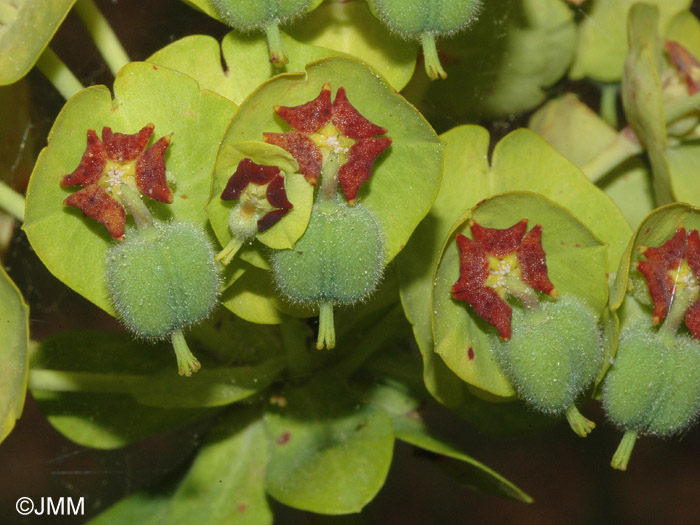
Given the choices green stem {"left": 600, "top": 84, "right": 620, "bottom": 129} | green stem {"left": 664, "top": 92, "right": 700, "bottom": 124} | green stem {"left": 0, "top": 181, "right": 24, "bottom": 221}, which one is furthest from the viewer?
green stem {"left": 600, "top": 84, "right": 620, "bottom": 129}

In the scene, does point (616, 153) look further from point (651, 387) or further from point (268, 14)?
point (268, 14)

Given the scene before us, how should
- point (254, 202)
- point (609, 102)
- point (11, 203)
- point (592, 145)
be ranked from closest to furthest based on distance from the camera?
1. point (254, 202)
2. point (11, 203)
3. point (592, 145)
4. point (609, 102)

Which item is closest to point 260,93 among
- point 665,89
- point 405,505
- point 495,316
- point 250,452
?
point 495,316

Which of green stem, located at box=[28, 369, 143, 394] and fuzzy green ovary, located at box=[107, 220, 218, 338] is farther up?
fuzzy green ovary, located at box=[107, 220, 218, 338]

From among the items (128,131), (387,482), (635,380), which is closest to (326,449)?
(635,380)

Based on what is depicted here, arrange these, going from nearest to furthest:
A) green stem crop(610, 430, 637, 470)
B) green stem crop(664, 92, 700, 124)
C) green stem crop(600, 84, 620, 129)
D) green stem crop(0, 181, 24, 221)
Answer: green stem crop(610, 430, 637, 470) → green stem crop(0, 181, 24, 221) → green stem crop(664, 92, 700, 124) → green stem crop(600, 84, 620, 129)

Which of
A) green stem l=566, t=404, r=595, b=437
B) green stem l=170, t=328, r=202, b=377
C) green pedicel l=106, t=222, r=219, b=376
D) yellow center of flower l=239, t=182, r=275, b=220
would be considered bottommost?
green stem l=566, t=404, r=595, b=437

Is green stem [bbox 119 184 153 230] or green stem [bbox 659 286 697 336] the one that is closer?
green stem [bbox 119 184 153 230]

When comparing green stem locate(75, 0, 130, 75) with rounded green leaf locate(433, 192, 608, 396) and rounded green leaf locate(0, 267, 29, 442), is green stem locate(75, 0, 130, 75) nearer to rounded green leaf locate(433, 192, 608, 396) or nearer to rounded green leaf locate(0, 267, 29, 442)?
rounded green leaf locate(0, 267, 29, 442)

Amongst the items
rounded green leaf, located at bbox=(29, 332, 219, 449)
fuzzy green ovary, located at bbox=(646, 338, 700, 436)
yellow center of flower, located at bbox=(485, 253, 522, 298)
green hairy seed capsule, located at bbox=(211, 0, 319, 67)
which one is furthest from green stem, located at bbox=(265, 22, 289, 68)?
fuzzy green ovary, located at bbox=(646, 338, 700, 436)
